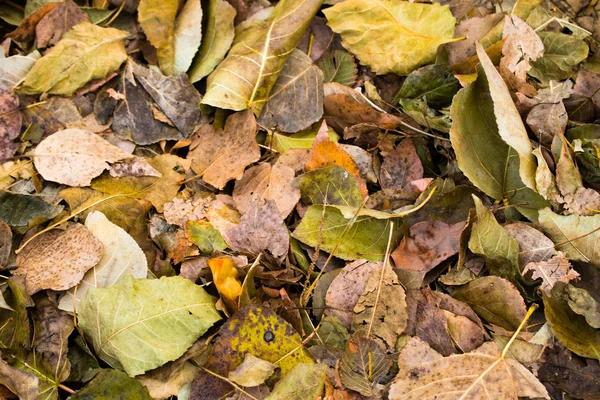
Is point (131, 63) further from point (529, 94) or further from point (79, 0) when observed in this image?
point (529, 94)

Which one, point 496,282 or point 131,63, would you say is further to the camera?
point 131,63

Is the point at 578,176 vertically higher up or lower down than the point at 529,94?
lower down

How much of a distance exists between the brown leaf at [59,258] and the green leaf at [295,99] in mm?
539

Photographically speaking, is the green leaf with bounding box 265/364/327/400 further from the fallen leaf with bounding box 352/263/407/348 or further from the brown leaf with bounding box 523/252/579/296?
the brown leaf with bounding box 523/252/579/296

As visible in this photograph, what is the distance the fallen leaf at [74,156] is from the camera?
148 centimetres

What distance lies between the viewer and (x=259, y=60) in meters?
1.55

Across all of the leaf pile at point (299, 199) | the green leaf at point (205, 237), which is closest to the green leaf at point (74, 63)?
the leaf pile at point (299, 199)

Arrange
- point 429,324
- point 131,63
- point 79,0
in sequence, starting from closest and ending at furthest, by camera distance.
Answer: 1. point 429,324
2. point 131,63
3. point 79,0

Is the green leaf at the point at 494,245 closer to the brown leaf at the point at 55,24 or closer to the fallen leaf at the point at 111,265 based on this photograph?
the fallen leaf at the point at 111,265

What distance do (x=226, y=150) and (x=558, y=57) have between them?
0.94 metres

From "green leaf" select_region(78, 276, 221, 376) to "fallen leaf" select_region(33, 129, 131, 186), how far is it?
34 cm

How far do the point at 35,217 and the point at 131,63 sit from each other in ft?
1.65

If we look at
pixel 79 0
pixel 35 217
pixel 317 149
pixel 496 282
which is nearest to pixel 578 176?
pixel 496 282

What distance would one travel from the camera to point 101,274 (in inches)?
53.5
